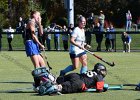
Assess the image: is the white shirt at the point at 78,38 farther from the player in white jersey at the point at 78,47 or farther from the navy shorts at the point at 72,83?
the navy shorts at the point at 72,83

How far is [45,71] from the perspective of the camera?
12766mm

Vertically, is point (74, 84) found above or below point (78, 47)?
below

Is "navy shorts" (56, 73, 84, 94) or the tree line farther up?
the tree line

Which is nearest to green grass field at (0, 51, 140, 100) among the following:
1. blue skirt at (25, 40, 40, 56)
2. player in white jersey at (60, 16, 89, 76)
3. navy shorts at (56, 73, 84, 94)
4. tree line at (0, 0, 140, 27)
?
navy shorts at (56, 73, 84, 94)

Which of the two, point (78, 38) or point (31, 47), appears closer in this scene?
point (31, 47)

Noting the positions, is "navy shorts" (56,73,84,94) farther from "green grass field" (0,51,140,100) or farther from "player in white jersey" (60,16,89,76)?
"player in white jersey" (60,16,89,76)

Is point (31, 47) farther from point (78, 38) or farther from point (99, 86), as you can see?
point (99, 86)

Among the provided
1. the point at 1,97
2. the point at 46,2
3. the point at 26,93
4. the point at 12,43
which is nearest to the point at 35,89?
the point at 26,93

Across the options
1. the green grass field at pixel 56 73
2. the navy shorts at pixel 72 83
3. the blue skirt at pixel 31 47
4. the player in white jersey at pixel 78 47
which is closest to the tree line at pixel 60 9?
the green grass field at pixel 56 73

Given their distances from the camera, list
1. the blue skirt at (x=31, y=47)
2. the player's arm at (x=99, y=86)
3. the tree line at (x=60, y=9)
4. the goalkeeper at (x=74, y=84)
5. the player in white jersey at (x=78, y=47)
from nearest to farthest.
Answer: the goalkeeper at (x=74, y=84) → the player's arm at (x=99, y=86) → the blue skirt at (x=31, y=47) → the player in white jersey at (x=78, y=47) → the tree line at (x=60, y=9)

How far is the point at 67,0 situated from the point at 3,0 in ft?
69.0

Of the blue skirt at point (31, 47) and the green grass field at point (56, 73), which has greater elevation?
the blue skirt at point (31, 47)

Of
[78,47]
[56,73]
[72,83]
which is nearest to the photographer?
[72,83]

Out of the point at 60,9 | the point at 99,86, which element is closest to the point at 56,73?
the point at 99,86
